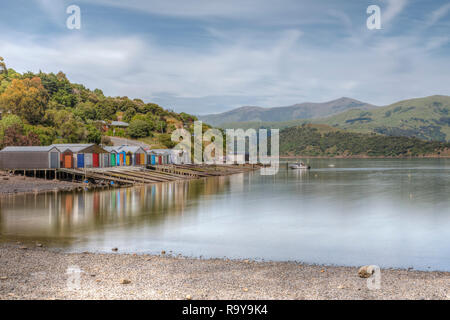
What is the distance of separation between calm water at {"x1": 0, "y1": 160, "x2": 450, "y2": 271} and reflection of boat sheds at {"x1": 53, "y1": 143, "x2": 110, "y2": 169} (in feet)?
45.6

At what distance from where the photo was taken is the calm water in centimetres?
1830

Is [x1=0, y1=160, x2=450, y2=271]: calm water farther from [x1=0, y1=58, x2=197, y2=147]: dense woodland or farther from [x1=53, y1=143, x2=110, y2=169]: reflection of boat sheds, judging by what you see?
[x1=0, y1=58, x2=197, y2=147]: dense woodland

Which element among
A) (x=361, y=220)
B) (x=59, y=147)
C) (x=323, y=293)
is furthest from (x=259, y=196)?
(x=323, y=293)

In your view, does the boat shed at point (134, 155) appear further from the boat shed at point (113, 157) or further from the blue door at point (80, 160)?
the blue door at point (80, 160)

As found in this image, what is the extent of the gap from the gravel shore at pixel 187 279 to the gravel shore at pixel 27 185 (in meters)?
29.4

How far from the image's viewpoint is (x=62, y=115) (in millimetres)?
92062

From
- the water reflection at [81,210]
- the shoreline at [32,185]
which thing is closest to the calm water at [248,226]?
the water reflection at [81,210]

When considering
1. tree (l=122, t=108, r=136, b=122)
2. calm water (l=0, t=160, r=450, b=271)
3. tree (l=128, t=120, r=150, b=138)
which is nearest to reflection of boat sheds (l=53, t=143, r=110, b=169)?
calm water (l=0, t=160, r=450, b=271)

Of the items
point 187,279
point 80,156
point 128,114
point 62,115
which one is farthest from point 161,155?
point 187,279

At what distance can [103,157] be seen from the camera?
5959 centimetres

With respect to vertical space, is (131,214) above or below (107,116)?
below

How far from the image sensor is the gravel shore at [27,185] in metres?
42.2
